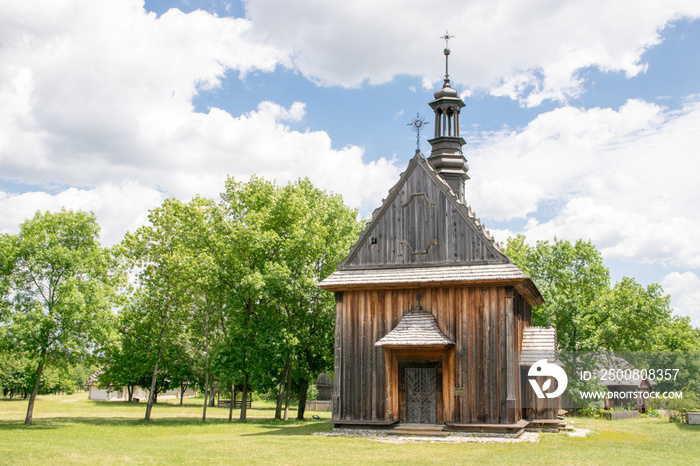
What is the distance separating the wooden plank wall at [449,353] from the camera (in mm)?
22578

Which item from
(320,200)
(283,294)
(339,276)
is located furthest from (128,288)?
(339,276)

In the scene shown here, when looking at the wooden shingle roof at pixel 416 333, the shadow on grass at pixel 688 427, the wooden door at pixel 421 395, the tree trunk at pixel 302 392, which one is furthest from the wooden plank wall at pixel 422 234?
the tree trunk at pixel 302 392

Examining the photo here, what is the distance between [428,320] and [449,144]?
34.1 ft

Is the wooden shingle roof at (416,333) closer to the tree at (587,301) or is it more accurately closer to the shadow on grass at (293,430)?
the shadow on grass at (293,430)

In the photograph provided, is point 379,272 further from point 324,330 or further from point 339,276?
point 324,330

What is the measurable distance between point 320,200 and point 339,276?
19016 mm

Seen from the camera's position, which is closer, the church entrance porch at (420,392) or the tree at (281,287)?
the church entrance porch at (420,392)

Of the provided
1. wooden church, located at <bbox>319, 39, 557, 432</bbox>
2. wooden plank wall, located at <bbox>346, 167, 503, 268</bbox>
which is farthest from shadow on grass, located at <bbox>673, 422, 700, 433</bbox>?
wooden plank wall, located at <bbox>346, 167, 503, 268</bbox>

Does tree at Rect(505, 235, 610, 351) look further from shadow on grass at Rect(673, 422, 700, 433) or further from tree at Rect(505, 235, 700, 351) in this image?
shadow on grass at Rect(673, 422, 700, 433)

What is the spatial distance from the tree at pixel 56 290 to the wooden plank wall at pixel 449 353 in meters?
14.0

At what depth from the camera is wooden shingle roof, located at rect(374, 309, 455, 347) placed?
22489 millimetres

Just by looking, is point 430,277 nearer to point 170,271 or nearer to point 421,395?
point 421,395

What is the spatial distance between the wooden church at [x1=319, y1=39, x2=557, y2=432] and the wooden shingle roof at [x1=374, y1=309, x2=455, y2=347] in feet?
0.12

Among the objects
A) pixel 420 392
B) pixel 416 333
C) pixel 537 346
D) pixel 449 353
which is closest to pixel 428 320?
pixel 416 333
